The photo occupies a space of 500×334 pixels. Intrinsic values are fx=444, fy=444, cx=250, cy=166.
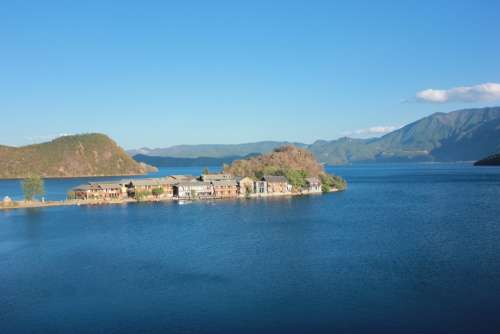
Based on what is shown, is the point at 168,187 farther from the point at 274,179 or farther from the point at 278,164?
the point at 278,164

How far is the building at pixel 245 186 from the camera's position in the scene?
312 ft

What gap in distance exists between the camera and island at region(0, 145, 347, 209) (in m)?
88.8

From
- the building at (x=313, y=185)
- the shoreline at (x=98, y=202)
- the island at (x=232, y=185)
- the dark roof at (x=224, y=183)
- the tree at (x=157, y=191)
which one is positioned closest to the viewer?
the shoreline at (x=98, y=202)

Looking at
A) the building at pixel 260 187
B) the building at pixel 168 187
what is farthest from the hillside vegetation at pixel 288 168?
the building at pixel 168 187

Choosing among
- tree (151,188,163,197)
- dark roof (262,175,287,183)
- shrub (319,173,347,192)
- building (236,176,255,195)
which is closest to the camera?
tree (151,188,163,197)

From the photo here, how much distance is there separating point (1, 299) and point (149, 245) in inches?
663

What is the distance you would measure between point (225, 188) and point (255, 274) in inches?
2425

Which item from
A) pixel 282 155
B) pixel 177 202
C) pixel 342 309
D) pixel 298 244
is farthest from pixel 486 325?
pixel 282 155

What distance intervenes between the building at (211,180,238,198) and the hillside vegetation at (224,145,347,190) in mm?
9047

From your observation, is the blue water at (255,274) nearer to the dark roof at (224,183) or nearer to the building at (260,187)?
the dark roof at (224,183)

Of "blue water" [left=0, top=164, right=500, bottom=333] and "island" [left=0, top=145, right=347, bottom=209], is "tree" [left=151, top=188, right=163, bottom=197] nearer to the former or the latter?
"island" [left=0, top=145, right=347, bottom=209]

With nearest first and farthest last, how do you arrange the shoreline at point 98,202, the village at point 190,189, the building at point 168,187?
the shoreline at point 98,202 → the village at point 190,189 → the building at point 168,187

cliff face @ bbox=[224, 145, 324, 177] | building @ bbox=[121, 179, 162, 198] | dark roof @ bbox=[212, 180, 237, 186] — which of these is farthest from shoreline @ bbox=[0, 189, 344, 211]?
cliff face @ bbox=[224, 145, 324, 177]

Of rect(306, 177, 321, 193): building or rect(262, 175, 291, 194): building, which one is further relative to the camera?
rect(306, 177, 321, 193): building
